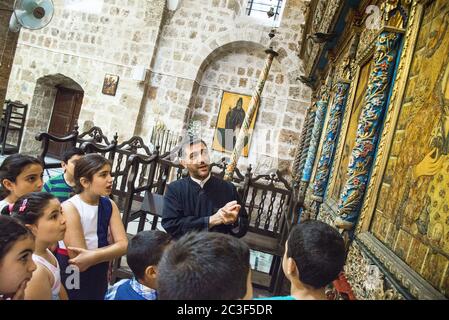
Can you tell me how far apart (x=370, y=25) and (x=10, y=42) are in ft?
16.3

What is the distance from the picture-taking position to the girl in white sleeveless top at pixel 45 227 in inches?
62.0

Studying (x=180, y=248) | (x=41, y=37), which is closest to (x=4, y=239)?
(x=180, y=248)

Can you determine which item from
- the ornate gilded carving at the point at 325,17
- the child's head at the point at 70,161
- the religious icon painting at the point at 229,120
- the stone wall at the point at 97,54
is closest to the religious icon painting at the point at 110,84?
the stone wall at the point at 97,54

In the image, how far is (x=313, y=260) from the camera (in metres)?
1.28

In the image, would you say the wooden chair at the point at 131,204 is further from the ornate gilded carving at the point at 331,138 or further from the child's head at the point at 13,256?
the child's head at the point at 13,256

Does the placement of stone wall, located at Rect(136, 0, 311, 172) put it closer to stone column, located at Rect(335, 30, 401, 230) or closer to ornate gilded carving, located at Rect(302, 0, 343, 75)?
ornate gilded carving, located at Rect(302, 0, 343, 75)

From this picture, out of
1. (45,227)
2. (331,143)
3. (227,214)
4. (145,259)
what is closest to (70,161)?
(45,227)

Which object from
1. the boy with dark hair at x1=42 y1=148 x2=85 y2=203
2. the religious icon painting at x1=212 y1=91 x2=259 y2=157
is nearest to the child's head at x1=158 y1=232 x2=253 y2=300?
the boy with dark hair at x1=42 y1=148 x2=85 y2=203

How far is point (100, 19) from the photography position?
10.4m

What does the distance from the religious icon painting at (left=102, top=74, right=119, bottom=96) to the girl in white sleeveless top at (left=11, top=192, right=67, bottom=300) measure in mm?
8927

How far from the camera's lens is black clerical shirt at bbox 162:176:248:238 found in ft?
7.54

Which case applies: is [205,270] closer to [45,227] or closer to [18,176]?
[45,227]

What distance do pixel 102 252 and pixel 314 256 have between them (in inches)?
51.1
